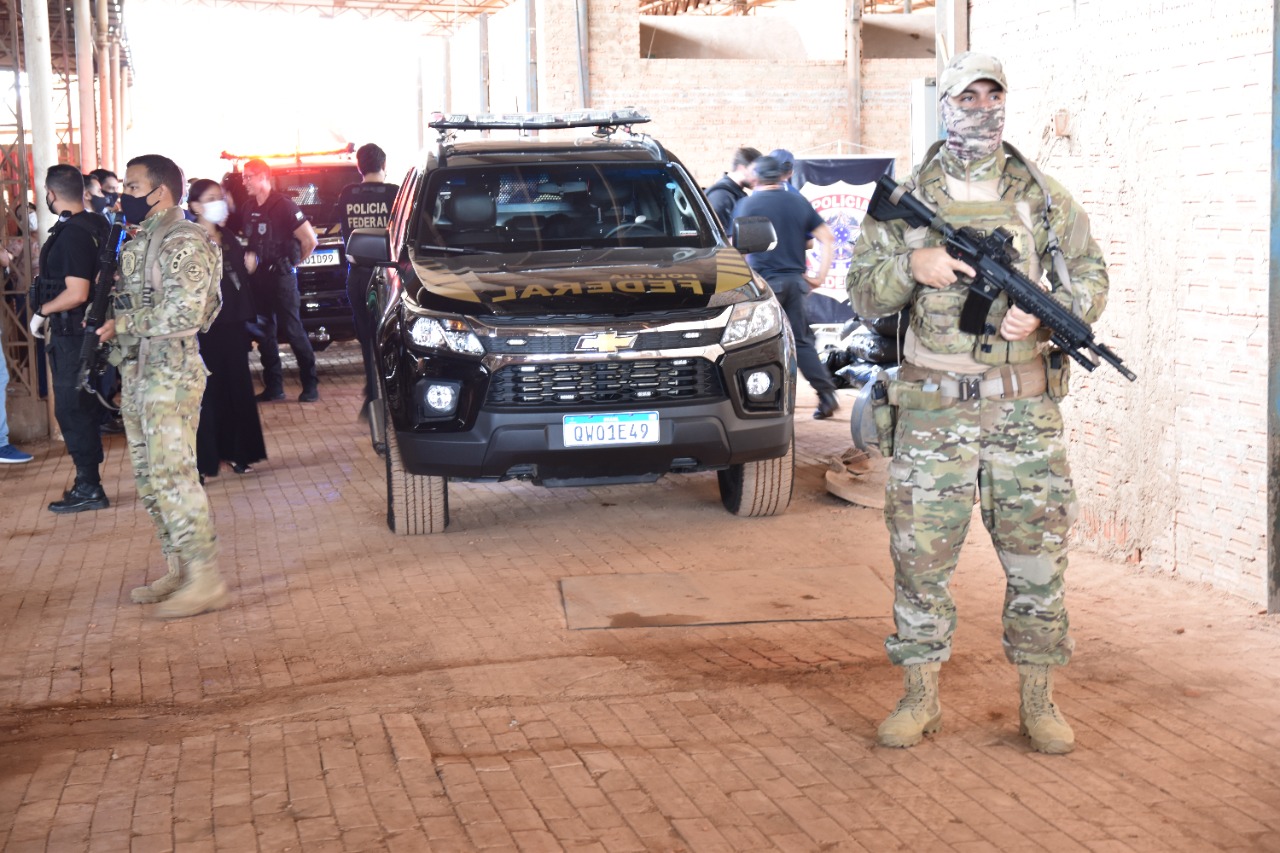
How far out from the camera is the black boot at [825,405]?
11797 mm

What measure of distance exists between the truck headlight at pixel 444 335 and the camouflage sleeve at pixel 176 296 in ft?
3.69

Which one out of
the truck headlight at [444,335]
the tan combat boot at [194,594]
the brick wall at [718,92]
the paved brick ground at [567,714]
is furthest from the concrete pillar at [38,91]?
the brick wall at [718,92]

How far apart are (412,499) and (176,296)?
77.2 inches

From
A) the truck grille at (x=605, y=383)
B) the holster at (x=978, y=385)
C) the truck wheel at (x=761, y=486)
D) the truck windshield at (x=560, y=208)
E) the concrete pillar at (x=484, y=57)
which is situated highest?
the concrete pillar at (x=484, y=57)

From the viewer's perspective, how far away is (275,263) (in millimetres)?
12883

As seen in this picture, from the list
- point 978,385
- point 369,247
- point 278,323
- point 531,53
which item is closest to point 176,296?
point 369,247

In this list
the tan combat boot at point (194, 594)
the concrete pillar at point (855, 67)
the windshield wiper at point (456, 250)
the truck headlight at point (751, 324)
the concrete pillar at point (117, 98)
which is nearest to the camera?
the tan combat boot at point (194, 594)

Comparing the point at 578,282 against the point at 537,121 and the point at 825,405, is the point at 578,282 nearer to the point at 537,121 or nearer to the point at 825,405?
the point at 537,121

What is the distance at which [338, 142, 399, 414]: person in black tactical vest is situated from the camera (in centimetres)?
1058

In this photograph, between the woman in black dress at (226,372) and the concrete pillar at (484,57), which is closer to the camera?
the woman in black dress at (226,372)

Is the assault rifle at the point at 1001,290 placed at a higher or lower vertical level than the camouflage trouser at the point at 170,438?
higher

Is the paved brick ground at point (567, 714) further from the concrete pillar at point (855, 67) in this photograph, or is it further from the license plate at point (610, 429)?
the concrete pillar at point (855, 67)

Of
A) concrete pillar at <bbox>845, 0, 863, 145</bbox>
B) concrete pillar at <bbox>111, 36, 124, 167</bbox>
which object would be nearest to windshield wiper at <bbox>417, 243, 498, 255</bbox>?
concrete pillar at <bbox>845, 0, 863, 145</bbox>

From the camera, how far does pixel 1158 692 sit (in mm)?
5156
